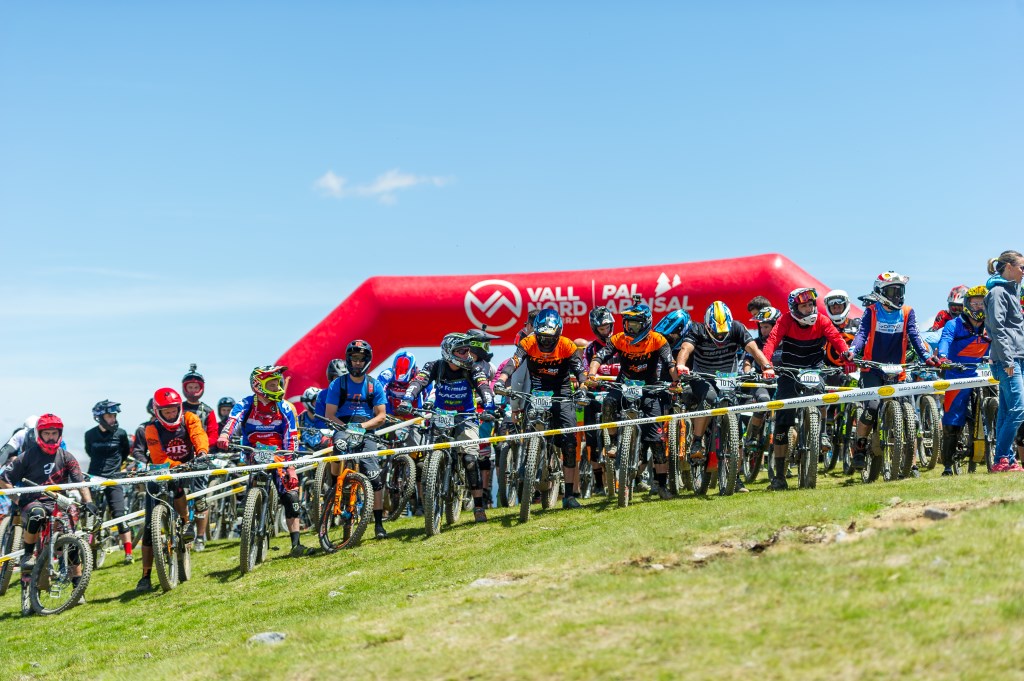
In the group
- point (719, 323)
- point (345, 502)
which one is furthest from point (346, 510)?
point (719, 323)

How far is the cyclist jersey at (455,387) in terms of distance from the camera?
1344cm

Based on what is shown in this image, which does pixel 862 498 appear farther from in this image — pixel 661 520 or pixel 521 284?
pixel 521 284

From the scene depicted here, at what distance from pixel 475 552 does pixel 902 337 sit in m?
5.45

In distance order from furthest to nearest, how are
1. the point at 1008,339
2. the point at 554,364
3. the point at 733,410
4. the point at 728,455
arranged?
1. the point at 554,364
2. the point at 728,455
3. the point at 733,410
4. the point at 1008,339

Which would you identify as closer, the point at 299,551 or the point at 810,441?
the point at 810,441

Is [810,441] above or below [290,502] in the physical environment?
above

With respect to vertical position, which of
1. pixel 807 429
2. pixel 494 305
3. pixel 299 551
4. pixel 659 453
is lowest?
pixel 299 551

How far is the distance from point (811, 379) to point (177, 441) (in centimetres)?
696

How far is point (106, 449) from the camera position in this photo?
16.2 m

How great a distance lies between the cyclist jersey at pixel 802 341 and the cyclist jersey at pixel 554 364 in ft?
7.06

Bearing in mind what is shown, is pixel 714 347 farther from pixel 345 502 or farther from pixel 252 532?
pixel 252 532

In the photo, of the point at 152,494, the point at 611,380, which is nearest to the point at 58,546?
the point at 152,494

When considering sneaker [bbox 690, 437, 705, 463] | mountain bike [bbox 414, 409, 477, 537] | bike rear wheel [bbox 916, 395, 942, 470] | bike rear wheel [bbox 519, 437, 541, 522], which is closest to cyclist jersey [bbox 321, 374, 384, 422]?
mountain bike [bbox 414, 409, 477, 537]

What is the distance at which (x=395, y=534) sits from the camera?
1324cm
